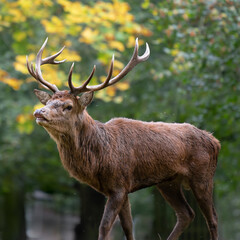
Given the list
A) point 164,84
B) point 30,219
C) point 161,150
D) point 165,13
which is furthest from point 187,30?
point 30,219

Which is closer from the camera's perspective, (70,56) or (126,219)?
(126,219)

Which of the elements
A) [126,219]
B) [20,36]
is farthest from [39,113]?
[20,36]

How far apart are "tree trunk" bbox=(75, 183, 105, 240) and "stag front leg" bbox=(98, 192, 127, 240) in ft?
15.4

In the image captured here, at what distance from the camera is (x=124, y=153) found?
517cm

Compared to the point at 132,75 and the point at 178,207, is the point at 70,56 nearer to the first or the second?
the point at 132,75

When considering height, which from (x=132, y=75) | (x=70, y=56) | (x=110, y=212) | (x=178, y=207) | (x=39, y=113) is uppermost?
(x=39, y=113)

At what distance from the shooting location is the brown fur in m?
4.98

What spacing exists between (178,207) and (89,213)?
207 inches

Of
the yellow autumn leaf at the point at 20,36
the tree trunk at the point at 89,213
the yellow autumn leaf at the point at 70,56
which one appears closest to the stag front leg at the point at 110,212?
the yellow autumn leaf at the point at 70,56

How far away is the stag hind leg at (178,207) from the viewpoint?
5.64 metres

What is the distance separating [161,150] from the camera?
17.6 ft

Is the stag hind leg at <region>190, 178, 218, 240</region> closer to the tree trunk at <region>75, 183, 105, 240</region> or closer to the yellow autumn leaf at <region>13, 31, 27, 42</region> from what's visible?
the tree trunk at <region>75, 183, 105, 240</region>

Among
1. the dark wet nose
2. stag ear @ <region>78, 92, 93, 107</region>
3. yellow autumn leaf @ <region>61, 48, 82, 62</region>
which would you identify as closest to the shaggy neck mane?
stag ear @ <region>78, 92, 93, 107</region>

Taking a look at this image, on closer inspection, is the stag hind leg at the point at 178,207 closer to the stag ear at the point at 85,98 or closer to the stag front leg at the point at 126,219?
the stag front leg at the point at 126,219
